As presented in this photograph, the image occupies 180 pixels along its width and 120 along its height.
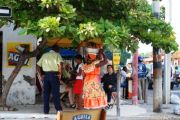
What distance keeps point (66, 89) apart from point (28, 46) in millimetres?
1936

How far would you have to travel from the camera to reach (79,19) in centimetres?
589

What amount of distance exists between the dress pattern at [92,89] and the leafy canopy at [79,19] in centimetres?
505

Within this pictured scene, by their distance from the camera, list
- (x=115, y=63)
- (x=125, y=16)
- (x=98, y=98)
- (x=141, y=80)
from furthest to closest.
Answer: (x=141, y=80)
(x=115, y=63)
(x=98, y=98)
(x=125, y=16)

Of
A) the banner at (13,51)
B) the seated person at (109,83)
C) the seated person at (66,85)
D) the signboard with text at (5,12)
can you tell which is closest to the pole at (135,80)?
the seated person at (109,83)

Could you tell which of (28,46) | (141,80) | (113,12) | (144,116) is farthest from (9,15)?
(141,80)

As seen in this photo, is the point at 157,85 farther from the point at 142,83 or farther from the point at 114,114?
the point at 142,83

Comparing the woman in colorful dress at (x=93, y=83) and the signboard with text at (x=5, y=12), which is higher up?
the signboard with text at (x=5, y=12)

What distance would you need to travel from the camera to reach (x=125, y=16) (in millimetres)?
6449

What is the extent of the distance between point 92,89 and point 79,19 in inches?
232

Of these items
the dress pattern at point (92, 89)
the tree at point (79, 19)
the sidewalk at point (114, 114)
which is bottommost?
the sidewalk at point (114, 114)

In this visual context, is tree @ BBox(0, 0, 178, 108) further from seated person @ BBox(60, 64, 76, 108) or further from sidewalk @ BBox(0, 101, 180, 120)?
seated person @ BBox(60, 64, 76, 108)

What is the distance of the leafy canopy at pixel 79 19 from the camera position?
221 inches

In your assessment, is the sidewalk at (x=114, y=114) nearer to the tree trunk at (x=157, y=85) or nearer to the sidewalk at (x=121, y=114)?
the sidewalk at (x=121, y=114)

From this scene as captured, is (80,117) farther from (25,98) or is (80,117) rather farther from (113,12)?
(25,98)
